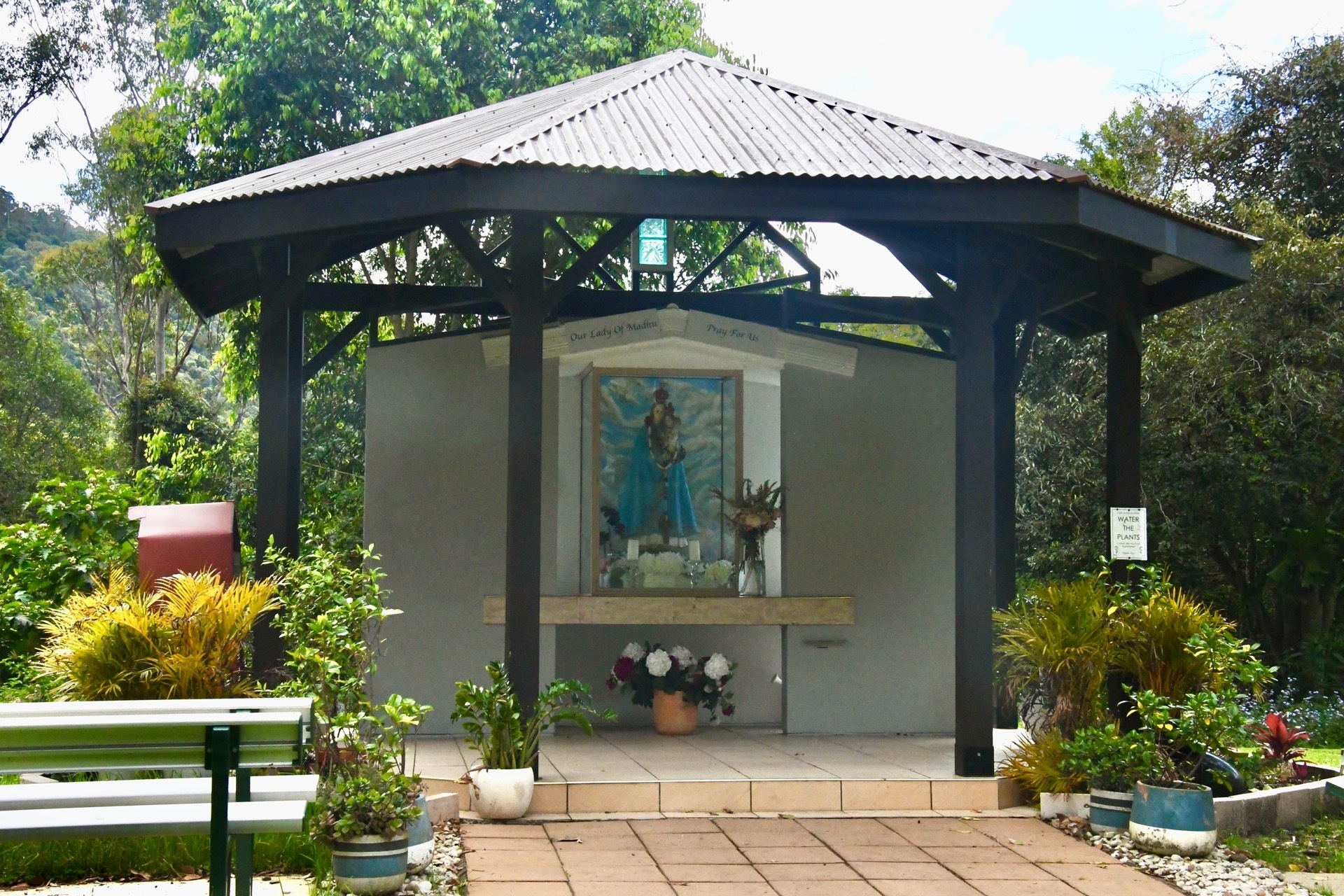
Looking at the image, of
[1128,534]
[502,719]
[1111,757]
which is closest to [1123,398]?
[1128,534]

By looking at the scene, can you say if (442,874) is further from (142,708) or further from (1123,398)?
(1123,398)

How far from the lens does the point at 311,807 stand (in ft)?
17.1

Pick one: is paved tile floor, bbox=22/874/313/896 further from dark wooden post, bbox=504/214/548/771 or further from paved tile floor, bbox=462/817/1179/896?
dark wooden post, bbox=504/214/548/771

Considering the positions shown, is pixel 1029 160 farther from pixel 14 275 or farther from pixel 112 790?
pixel 14 275

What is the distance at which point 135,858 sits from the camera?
557 cm

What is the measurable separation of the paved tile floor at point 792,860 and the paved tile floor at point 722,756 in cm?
56

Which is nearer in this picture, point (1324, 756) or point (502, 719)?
point (502, 719)

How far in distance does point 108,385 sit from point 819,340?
3081 cm

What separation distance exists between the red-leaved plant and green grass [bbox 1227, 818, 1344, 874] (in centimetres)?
57

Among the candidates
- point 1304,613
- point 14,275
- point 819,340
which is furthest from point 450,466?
point 14,275

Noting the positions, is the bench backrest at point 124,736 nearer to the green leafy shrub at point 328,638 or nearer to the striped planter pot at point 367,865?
the striped planter pot at point 367,865

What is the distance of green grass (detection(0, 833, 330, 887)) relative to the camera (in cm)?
545

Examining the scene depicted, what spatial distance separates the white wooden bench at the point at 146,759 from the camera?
4188mm

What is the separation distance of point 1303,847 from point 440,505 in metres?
5.57
